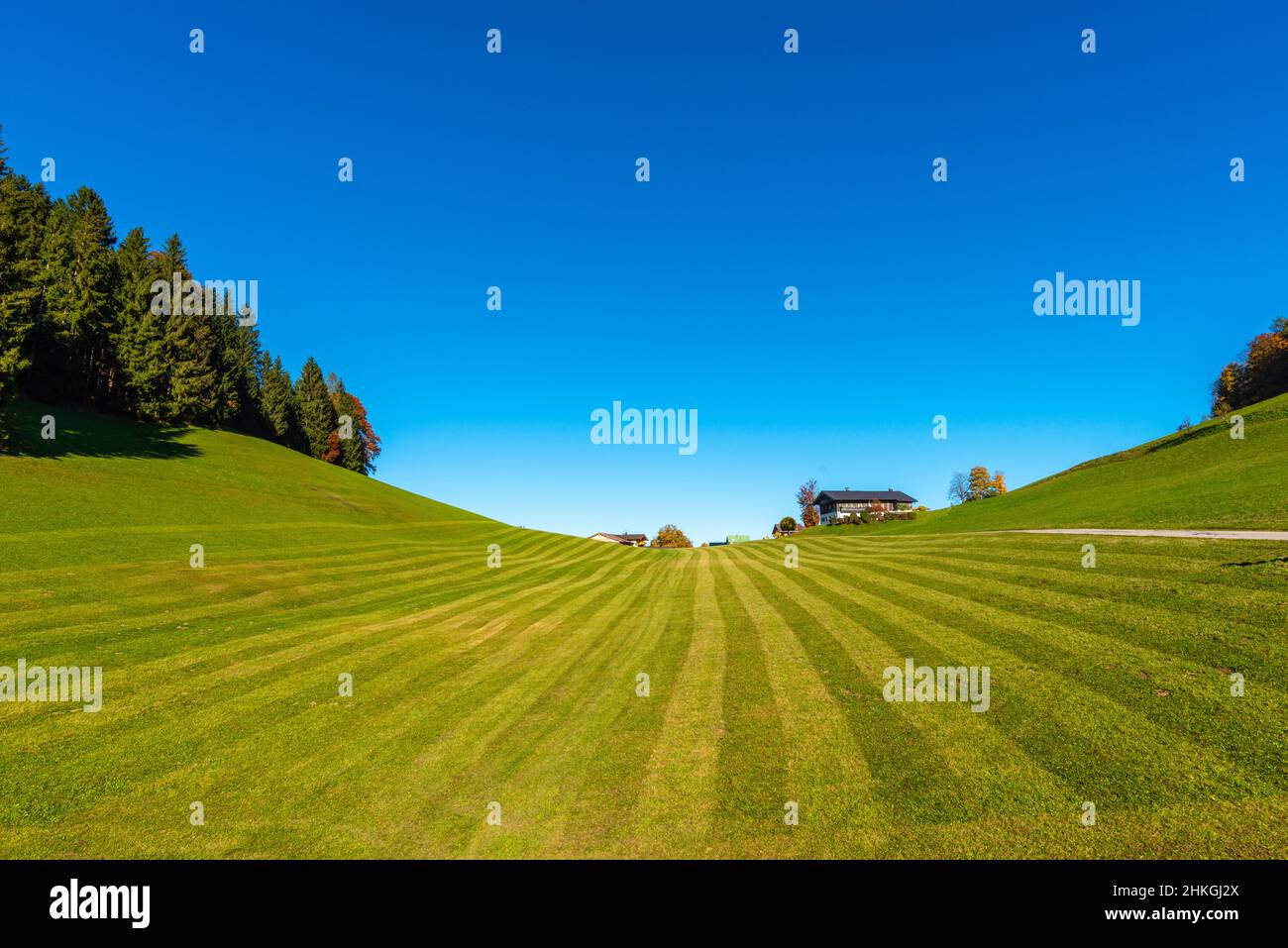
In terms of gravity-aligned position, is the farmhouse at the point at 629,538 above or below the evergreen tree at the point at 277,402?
below

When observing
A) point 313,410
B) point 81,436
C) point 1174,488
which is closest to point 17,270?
point 81,436

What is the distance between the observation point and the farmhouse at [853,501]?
402 ft

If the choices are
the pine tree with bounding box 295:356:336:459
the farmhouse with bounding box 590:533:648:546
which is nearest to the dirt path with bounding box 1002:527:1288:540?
the pine tree with bounding box 295:356:336:459

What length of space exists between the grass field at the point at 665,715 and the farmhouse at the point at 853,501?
102382mm

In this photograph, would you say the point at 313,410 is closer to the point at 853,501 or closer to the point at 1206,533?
the point at 1206,533

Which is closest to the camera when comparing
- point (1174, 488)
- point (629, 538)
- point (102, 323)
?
point (1174, 488)

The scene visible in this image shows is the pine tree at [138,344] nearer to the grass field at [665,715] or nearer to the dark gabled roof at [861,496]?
the grass field at [665,715]

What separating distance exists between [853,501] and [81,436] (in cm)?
12782

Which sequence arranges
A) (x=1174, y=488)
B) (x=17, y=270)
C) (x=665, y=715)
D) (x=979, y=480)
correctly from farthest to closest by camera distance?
(x=979, y=480), (x=17, y=270), (x=1174, y=488), (x=665, y=715)

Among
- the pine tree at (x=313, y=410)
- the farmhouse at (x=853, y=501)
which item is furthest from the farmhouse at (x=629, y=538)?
the pine tree at (x=313, y=410)

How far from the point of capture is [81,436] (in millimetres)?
41562
